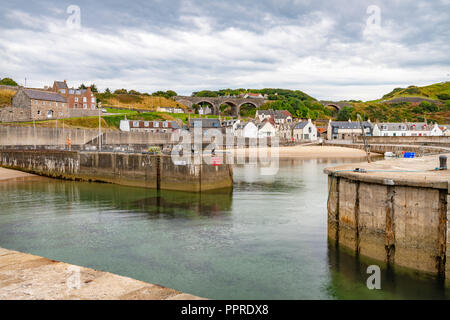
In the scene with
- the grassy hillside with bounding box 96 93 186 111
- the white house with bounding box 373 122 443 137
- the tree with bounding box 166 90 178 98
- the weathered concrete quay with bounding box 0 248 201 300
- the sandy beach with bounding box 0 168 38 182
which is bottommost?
the sandy beach with bounding box 0 168 38 182

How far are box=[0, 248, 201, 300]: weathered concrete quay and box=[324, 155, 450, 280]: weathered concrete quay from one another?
28.0 ft

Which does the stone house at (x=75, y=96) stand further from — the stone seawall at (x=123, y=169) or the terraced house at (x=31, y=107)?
the stone seawall at (x=123, y=169)

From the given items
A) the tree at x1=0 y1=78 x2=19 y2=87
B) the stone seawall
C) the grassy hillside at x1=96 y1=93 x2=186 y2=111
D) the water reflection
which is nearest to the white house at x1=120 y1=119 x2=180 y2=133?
the stone seawall

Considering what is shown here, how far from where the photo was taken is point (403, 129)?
103750 millimetres

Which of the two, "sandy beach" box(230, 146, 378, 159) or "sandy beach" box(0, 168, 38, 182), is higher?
"sandy beach" box(230, 146, 378, 159)

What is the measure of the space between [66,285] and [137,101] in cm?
16136

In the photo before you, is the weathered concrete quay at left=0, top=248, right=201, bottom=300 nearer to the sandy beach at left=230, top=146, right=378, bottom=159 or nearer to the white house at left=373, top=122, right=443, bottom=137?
the sandy beach at left=230, top=146, right=378, bottom=159

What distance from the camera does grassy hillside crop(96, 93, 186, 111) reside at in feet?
496

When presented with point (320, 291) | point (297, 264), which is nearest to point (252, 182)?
point (297, 264)

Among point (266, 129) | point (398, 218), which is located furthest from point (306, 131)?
point (398, 218)

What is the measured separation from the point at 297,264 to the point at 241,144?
73.6 m

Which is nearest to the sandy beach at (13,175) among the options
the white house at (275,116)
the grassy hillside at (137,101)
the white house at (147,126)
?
the white house at (147,126)

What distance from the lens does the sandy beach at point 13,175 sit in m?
44.2

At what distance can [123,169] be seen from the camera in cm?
3694
